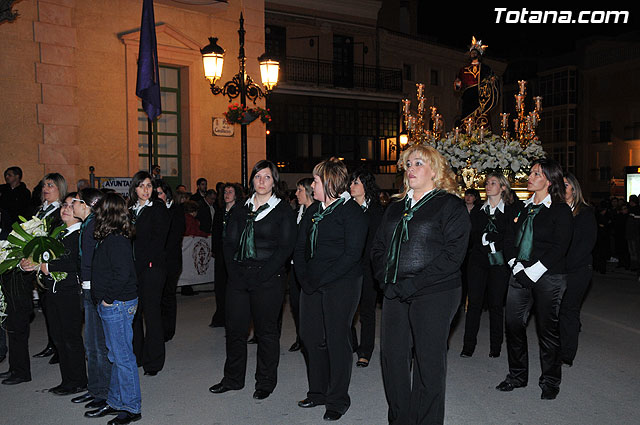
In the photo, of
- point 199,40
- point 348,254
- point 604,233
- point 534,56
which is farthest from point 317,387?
point 534,56

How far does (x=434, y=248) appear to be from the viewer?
179 inches

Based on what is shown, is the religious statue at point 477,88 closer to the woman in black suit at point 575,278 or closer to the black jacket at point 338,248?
the woman in black suit at point 575,278

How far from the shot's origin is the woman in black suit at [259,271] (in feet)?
19.5

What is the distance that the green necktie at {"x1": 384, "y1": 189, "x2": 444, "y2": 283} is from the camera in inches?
182

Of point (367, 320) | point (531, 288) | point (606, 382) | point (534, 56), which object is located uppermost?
point (534, 56)

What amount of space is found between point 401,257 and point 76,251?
3263mm

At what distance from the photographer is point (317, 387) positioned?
5.79 meters

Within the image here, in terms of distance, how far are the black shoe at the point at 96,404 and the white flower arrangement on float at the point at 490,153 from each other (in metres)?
6.10

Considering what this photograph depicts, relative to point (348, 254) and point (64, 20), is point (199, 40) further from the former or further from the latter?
point (348, 254)

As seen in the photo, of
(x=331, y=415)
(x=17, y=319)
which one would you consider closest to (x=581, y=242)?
(x=331, y=415)

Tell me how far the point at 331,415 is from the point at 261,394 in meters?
0.90

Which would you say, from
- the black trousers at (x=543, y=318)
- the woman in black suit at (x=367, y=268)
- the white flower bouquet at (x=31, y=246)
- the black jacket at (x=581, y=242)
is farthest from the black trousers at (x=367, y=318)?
the white flower bouquet at (x=31, y=246)

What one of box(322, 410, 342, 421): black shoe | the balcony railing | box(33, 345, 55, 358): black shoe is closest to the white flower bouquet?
box(33, 345, 55, 358): black shoe

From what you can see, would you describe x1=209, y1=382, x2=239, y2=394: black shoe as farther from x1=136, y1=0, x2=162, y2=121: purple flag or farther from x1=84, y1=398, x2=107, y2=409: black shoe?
x1=136, y1=0, x2=162, y2=121: purple flag
